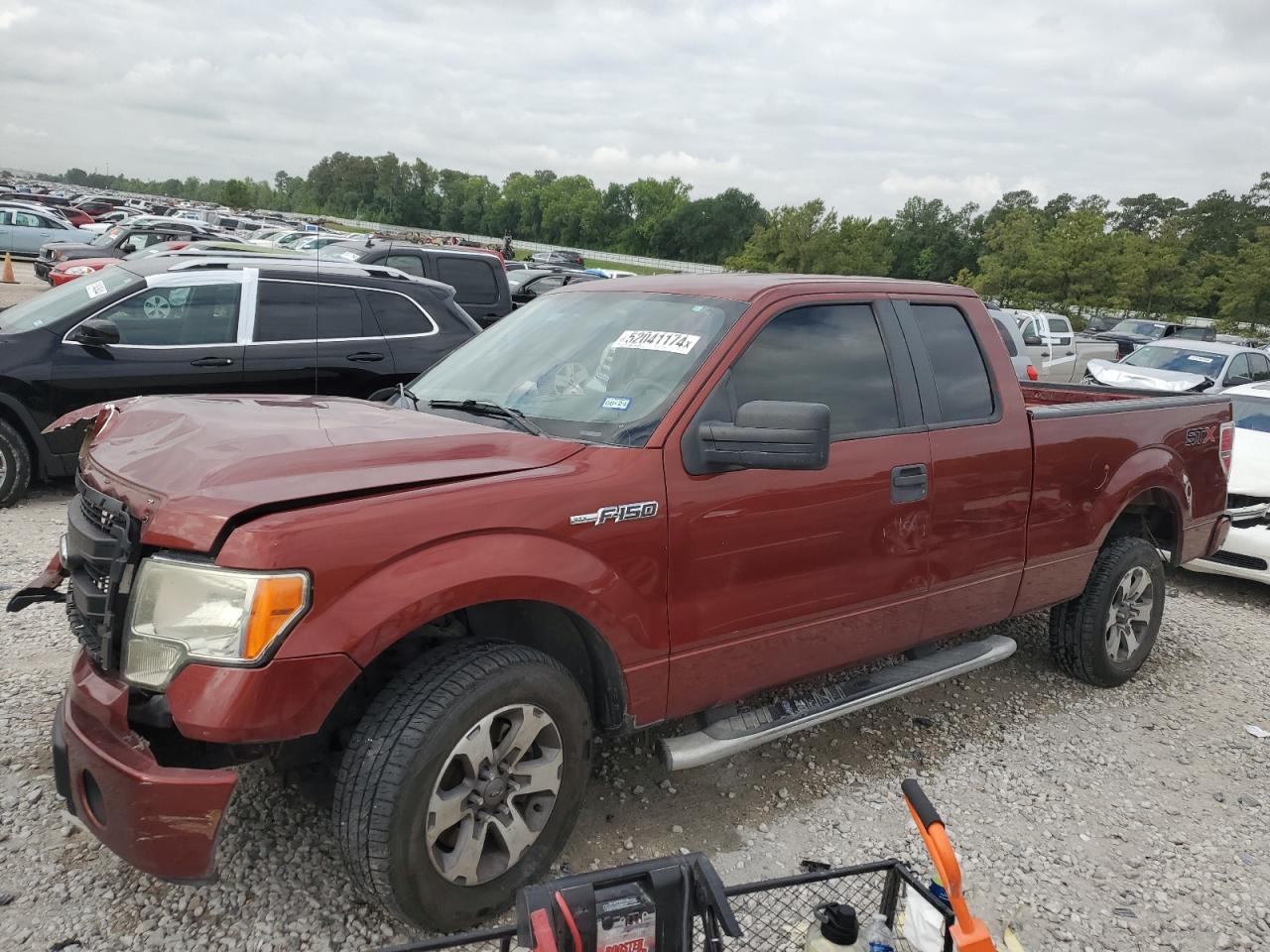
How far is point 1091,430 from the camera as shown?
4.45m

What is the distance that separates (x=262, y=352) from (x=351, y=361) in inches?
26.2

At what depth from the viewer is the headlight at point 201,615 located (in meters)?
2.27

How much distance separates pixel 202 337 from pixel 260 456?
17.1ft

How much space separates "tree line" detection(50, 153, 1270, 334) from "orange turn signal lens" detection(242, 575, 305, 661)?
28.6 ft

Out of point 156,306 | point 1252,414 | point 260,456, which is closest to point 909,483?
point 260,456

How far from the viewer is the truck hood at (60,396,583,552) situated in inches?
94.2

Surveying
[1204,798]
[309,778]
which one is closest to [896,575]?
[1204,798]

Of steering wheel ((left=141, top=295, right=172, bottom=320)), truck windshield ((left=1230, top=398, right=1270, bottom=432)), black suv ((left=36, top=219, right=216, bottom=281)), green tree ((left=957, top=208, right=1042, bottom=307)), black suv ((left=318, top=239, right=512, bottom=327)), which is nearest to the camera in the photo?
steering wheel ((left=141, top=295, right=172, bottom=320))

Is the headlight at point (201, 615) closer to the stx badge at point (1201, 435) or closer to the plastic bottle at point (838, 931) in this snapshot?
the plastic bottle at point (838, 931)

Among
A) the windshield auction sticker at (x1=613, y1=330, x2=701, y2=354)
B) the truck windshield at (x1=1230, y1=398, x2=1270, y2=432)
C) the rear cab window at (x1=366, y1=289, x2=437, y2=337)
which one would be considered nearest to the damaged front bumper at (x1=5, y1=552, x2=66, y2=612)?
the windshield auction sticker at (x1=613, y1=330, x2=701, y2=354)

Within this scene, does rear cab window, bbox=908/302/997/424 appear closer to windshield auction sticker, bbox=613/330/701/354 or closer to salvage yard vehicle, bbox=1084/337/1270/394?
windshield auction sticker, bbox=613/330/701/354

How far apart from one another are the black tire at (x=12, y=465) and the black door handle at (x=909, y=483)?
19.8 feet

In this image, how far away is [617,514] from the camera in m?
2.85

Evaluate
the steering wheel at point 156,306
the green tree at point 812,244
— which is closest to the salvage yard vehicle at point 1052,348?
the steering wheel at point 156,306
